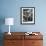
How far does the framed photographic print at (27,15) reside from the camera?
15.3 ft

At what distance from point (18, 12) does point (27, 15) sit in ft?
1.06

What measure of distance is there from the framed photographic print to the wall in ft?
0.34

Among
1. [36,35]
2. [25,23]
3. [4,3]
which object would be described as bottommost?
[36,35]

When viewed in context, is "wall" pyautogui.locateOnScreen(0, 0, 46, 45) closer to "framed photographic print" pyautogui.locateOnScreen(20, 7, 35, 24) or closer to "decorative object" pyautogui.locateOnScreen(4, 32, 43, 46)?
"framed photographic print" pyautogui.locateOnScreen(20, 7, 35, 24)

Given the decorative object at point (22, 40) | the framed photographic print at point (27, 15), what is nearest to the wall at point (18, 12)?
the framed photographic print at point (27, 15)

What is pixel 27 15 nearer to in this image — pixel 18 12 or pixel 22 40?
pixel 18 12

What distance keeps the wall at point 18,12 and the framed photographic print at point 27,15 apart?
104 mm

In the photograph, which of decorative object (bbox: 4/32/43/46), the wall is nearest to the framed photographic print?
the wall

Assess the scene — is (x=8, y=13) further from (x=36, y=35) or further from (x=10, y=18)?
(x=36, y=35)

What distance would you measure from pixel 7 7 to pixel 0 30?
0.82m

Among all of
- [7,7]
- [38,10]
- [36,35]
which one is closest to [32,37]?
[36,35]

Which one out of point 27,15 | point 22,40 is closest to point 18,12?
point 27,15

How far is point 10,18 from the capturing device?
433 cm

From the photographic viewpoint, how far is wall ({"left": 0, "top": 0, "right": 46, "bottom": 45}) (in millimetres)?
4645
